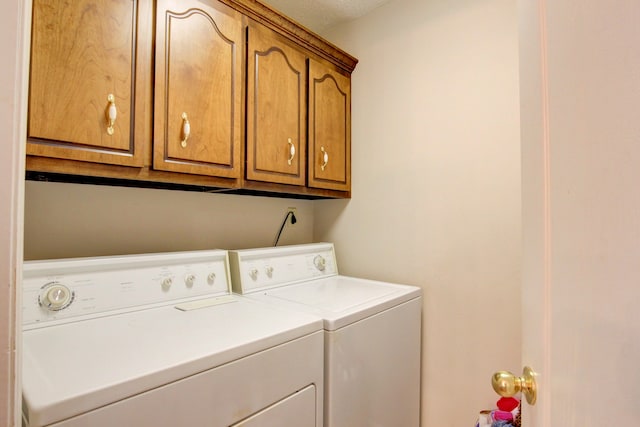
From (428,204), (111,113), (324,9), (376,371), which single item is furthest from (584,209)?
(324,9)

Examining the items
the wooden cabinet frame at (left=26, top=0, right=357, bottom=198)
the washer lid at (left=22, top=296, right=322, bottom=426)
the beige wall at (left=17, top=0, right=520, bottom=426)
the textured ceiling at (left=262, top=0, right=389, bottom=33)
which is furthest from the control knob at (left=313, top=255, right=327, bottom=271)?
the textured ceiling at (left=262, top=0, right=389, bottom=33)

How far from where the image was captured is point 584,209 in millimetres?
407

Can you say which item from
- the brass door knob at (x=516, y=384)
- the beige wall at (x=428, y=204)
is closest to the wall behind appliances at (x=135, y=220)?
the beige wall at (x=428, y=204)

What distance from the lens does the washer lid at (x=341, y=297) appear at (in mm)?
1231

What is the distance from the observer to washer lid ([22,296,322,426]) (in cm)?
66

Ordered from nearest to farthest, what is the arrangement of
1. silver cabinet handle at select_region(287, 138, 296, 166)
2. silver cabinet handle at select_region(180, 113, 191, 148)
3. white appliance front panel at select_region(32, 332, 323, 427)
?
white appliance front panel at select_region(32, 332, 323, 427)
silver cabinet handle at select_region(180, 113, 191, 148)
silver cabinet handle at select_region(287, 138, 296, 166)

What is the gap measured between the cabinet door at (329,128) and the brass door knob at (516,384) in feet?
4.35

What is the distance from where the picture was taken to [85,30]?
1.04 meters

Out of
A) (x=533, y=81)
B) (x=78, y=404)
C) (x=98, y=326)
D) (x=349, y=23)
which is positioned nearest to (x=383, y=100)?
(x=349, y=23)

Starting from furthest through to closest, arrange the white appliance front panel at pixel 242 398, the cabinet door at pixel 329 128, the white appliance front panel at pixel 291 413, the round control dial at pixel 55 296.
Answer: the cabinet door at pixel 329 128
the round control dial at pixel 55 296
the white appliance front panel at pixel 291 413
the white appliance front panel at pixel 242 398

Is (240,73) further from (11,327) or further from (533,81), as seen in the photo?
(11,327)

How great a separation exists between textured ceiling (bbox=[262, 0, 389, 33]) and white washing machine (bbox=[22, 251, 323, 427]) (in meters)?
1.61

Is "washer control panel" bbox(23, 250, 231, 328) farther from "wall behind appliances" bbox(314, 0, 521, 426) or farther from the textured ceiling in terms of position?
the textured ceiling

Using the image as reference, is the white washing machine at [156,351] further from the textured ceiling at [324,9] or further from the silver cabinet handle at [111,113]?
the textured ceiling at [324,9]
